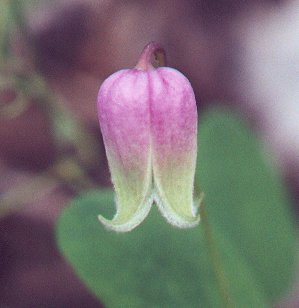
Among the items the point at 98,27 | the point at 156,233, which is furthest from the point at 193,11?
the point at 156,233

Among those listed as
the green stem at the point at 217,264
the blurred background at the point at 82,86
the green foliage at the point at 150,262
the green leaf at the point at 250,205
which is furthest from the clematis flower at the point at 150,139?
the blurred background at the point at 82,86

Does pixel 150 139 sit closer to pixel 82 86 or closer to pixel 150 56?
pixel 150 56

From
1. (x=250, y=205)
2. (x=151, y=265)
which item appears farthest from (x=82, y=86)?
(x=151, y=265)

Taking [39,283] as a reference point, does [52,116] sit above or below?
above

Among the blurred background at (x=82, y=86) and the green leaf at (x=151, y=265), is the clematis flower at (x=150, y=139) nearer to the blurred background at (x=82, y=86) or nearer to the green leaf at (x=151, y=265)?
the green leaf at (x=151, y=265)

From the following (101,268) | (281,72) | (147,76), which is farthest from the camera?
(281,72)

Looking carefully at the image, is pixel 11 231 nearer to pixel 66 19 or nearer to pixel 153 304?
pixel 66 19
